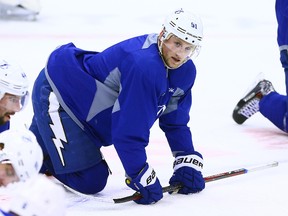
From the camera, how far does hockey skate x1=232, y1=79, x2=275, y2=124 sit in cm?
421

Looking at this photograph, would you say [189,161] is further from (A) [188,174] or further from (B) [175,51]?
(B) [175,51]

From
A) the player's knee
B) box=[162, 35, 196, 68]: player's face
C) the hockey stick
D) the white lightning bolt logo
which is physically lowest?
the player's knee

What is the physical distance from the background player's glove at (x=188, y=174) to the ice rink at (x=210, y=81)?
3cm

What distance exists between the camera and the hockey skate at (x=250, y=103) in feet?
13.8

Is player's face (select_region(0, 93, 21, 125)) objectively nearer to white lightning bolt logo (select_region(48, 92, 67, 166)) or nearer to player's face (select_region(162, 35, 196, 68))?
white lightning bolt logo (select_region(48, 92, 67, 166))

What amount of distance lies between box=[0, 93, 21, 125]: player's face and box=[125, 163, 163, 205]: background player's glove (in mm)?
471

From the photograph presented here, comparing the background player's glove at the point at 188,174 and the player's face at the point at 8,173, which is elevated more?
the player's face at the point at 8,173

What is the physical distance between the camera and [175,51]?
2812mm

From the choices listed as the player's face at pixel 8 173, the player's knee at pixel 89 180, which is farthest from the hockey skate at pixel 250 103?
the player's face at pixel 8 173

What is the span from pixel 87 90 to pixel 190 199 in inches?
20.9

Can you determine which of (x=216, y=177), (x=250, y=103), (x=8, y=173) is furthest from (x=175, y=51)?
(x=250, y=103)

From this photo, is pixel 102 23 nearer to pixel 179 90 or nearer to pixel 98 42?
pixel 98 42

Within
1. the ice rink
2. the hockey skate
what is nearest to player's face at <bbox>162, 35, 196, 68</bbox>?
the ice rink

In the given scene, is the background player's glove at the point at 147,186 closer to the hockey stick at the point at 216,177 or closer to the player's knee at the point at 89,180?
the hockey stick at the point at 216,177
